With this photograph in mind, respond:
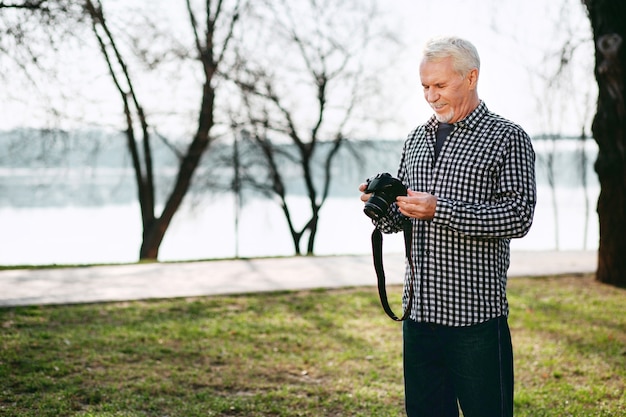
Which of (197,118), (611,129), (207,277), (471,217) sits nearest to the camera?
(471,217)

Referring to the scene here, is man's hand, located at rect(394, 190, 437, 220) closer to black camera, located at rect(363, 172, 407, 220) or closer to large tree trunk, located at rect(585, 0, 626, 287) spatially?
black camera, located at rect(363, 172, 407, 220)

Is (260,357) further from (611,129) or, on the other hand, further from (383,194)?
(611,129)

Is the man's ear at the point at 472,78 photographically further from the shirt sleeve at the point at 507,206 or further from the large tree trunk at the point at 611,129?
the large tree trunk at the point at 611,129

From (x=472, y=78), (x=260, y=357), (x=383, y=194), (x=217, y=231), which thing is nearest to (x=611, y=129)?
(x=260, y=357)

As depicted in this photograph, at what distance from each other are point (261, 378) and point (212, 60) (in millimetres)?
10091

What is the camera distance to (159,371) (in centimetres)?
459

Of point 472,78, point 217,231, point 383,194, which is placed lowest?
point 217,231

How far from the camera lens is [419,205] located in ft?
6.92

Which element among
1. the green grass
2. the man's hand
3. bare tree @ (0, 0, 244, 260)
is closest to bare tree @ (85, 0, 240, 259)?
bare tree @ (0, 0, 244, 260)

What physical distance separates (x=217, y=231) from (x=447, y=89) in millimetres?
26521

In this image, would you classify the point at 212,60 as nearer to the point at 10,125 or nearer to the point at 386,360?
the point at 10,125

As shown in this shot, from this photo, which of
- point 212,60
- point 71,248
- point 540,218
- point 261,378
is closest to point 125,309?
point 261,378

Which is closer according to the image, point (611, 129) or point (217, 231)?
point (611, 129)

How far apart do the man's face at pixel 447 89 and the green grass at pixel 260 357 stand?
223 centimetres
